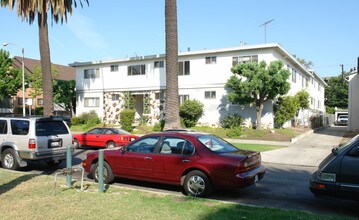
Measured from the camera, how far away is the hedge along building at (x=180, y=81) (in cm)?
2828

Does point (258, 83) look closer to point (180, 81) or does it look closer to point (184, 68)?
point (184, 68)

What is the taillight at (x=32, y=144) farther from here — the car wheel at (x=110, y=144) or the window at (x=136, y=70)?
the window at (x=136, y=70)

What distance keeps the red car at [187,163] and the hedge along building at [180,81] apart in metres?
19.5

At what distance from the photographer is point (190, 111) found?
94.1 feet

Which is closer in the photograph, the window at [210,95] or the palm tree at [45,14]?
the palm tree at [45,14]

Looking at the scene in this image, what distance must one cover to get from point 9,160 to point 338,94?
70603mm

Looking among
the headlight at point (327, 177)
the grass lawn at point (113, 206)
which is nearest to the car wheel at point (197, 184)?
the grass lawn at point (113, 206)

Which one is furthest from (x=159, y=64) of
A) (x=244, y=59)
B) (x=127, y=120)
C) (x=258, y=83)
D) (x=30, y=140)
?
(x=30, y=140)

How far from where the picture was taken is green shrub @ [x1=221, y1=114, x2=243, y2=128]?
27406mm

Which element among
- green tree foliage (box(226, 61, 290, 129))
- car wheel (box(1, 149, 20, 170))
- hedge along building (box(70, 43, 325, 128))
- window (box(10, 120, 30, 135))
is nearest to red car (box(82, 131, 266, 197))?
window (box(10, 120, 30, 135))

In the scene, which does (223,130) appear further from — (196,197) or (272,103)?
(196,197)

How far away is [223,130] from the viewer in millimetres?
26422

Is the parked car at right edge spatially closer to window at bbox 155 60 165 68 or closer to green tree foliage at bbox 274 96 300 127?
green tree foliage at bbox 274 96 300 127

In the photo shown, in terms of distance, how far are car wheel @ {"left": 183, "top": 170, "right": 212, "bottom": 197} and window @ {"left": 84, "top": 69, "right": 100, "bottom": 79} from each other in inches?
1155
